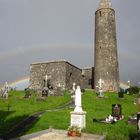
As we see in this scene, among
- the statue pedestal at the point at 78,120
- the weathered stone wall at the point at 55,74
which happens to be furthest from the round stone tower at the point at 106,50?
the statue pedestal at the point at 78,120

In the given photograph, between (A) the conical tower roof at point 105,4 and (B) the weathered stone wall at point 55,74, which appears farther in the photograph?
(A) the conical tower roof at point 105,4

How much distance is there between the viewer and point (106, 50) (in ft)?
153

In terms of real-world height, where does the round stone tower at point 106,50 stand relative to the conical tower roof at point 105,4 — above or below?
below

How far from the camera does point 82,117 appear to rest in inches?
650

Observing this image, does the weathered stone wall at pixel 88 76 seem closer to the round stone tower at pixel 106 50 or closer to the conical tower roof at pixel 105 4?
the round stone tower at pixel 106 50

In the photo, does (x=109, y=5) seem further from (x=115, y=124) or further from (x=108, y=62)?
(x=115, y=124)

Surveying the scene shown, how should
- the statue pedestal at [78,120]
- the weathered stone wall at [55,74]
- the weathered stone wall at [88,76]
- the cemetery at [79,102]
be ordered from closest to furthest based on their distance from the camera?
the cemetery at [79,102], the statue pedestal at [78,120], the weathered stone wall at [55,74], the weathered stone wall at [88,76]

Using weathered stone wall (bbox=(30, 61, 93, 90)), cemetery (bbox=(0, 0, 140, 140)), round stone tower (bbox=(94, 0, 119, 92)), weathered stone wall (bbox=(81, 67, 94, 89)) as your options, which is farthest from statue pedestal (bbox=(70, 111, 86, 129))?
weathered stone wall (bbox=(81, 67, 94, 89))

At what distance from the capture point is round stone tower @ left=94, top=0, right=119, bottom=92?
4584 centimetres

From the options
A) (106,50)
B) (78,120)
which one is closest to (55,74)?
(106,50)

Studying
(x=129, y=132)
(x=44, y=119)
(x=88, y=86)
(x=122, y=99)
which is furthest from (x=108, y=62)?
(x=129, y=132)

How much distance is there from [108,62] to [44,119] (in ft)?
95.3

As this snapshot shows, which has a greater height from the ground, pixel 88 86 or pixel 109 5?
pixel 109 5

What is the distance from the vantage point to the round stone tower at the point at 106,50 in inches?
→ 1805
